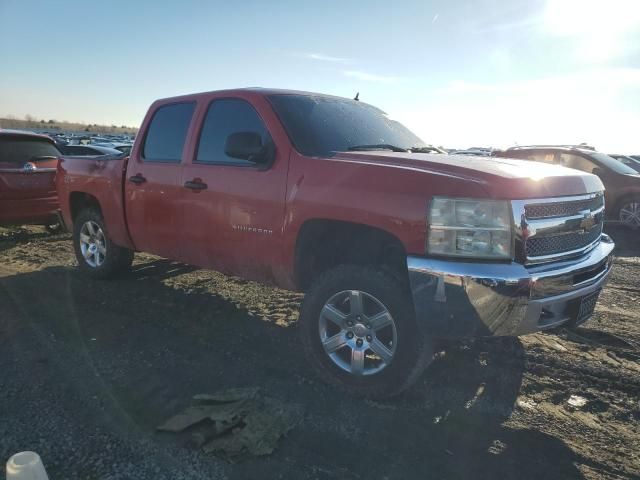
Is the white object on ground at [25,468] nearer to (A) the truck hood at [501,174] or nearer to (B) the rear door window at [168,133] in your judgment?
(A) the truck hood at [501,174]

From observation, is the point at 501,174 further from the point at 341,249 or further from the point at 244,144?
the point at 244,144

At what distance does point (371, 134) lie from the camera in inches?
168

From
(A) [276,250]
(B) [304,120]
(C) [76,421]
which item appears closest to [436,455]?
(A) [276,250]

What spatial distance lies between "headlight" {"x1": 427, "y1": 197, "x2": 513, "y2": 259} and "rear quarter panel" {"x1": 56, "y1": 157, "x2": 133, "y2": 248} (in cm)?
361

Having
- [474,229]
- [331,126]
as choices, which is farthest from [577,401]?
[331,126]

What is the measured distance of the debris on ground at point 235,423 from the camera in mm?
2758

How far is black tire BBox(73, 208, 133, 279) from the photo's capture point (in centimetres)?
583

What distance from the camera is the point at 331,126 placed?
13.3ft

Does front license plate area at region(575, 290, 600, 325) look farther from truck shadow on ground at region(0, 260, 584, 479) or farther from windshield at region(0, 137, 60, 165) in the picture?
windshield at region(0, 137, 60, 165)

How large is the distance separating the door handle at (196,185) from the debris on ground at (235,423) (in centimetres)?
175

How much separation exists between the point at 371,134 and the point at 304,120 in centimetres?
63

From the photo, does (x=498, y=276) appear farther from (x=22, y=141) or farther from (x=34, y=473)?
(x=22, y=141)

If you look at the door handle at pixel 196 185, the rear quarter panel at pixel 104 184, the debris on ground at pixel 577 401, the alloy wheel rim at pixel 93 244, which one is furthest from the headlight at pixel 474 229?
the alloy wheel rim at pixel 93 244

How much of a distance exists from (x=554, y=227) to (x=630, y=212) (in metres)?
8.71
